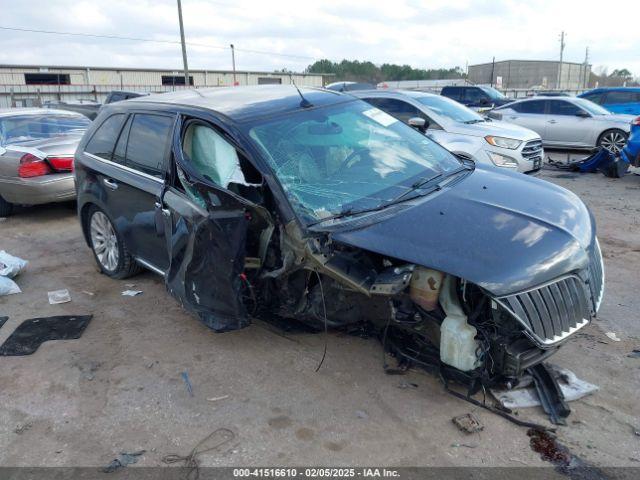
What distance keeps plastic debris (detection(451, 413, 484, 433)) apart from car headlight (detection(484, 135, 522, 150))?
6.29 metres

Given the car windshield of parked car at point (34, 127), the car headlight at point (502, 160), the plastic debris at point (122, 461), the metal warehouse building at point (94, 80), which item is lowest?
Result: the plastic debris at point (122, 461)

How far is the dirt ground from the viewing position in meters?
2.79

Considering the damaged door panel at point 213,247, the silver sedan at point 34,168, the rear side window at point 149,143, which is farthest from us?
the silver sedan at point 34,168

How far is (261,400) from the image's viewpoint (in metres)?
3.28

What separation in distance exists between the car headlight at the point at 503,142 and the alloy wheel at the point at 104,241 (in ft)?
19.5

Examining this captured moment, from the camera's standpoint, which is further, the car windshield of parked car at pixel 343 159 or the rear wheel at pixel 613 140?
the rear wheel at pixel 613 140

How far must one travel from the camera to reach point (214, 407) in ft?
10.6

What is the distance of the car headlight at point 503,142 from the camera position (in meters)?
8.41

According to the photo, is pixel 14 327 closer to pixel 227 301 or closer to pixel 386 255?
pixel 227 301

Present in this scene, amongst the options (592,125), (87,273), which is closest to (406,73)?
(592,125)

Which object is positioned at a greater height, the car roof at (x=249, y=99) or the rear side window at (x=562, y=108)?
the car roof at (x=249, y=99)

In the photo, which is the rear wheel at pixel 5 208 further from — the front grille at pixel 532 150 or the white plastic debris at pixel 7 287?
the front grille at pixel 532 150

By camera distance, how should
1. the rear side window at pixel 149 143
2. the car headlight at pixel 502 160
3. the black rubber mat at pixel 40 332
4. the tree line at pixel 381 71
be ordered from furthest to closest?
1. the tree line at pixel 381 71
2. the car headlight at pixel 502 160
3. the rear side window at pixel 149 143
4. the black rubber mat at pixel 40 332

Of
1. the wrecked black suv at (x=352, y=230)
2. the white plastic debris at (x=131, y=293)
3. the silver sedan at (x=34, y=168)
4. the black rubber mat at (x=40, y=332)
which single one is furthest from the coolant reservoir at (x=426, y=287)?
the silver sedan at (x=34, y=168)
